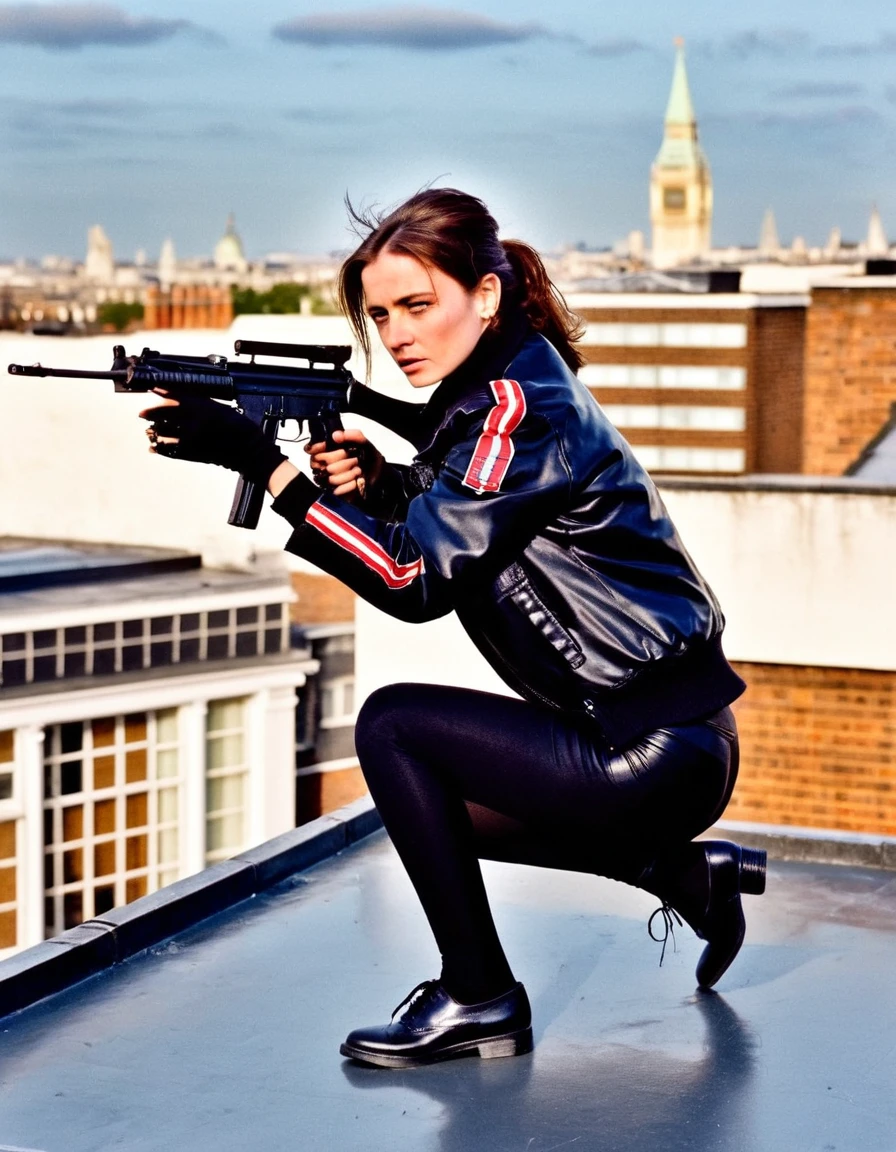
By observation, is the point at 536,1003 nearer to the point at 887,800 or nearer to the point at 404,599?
the point at 404,599

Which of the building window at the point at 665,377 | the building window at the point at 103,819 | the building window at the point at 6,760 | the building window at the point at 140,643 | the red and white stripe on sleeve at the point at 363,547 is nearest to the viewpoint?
the red and white stripe on sleeve at the point at 363,547

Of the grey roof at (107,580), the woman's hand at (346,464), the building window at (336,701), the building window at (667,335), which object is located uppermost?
the building window at (667,335)

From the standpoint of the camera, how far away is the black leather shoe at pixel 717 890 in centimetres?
299

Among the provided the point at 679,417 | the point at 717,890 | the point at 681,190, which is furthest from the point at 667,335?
the point at 681,190

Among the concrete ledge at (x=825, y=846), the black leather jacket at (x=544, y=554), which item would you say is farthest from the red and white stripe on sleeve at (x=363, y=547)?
the concrete ledge at (x=825, y=846)

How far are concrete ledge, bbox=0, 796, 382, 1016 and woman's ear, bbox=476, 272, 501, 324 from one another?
1.45 metres

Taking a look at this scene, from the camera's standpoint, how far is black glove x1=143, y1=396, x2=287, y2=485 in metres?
2.59

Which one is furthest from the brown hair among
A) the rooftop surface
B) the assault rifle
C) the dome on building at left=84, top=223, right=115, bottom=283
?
the dome on building at left=84, top=223, right=115, bottom=283

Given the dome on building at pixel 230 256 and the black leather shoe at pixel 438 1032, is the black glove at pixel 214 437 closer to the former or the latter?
the black leather shoe at pixel 438 1032

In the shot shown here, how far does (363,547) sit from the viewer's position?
8.22 ft

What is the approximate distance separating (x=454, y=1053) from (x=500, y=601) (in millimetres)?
798

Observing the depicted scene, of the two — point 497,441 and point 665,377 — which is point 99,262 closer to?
point 665,377

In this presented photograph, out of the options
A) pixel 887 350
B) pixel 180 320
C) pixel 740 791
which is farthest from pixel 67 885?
pixel 180 320

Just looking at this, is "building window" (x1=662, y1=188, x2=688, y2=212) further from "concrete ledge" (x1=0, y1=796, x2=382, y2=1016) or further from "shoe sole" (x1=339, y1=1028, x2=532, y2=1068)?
"shoe sole" (x1=339, y1=1028, x2=532, y2=1068)
